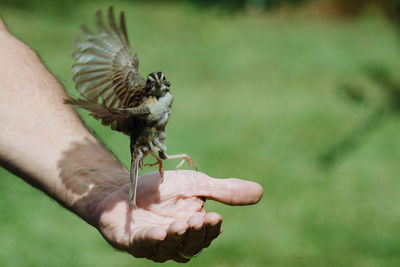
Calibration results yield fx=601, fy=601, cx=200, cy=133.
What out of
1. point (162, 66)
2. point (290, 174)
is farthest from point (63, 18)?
point (290, 174)

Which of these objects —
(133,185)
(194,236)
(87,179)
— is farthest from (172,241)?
(87,179)

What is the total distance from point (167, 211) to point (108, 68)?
72 cm

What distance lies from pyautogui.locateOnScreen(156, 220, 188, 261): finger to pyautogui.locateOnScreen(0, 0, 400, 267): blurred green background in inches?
78.5

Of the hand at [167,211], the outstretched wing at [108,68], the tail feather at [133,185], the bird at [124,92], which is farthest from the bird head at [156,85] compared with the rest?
the hand at [167,211]

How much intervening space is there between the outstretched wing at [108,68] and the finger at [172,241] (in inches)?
23.6

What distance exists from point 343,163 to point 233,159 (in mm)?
1398

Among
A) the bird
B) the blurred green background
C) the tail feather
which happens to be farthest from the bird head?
the blurred green background

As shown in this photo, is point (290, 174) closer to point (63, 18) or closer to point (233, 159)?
point (233, 159)

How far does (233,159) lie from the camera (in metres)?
7.64

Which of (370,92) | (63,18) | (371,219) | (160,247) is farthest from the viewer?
(63,18)

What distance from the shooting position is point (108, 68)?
2809mm

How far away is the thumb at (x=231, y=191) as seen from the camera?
2.67 m

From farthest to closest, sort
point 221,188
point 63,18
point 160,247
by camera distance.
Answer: point 63,18 < point 221,188 < point 160,247

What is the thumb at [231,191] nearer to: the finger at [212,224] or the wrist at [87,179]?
the finger at [212,224]
